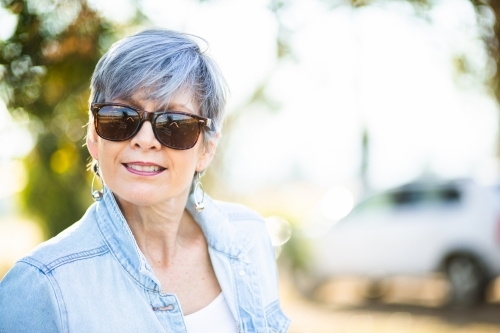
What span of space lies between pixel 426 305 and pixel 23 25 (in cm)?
766

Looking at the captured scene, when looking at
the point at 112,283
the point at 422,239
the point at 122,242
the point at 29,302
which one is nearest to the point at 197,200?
the point at 122,242

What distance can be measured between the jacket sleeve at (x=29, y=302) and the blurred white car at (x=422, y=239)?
7293mm

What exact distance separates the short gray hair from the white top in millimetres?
698

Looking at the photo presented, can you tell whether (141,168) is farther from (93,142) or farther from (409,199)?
(409,199)

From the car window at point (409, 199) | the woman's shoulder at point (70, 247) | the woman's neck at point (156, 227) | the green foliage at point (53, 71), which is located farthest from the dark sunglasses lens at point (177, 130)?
the car window at point (409, 199)

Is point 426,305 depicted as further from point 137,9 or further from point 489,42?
point 137,9

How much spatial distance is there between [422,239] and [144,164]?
7238 mm

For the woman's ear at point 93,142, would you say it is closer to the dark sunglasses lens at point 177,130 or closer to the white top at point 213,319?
the dark sunglasses lens at point 177,130

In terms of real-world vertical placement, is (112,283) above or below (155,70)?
below

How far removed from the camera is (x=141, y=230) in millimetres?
2199

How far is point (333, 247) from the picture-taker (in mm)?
9492

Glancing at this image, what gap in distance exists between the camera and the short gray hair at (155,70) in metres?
2.00

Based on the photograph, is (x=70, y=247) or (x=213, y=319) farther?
(x=213, y=319)

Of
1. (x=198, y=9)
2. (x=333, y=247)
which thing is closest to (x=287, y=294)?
(x=333, y=247)
